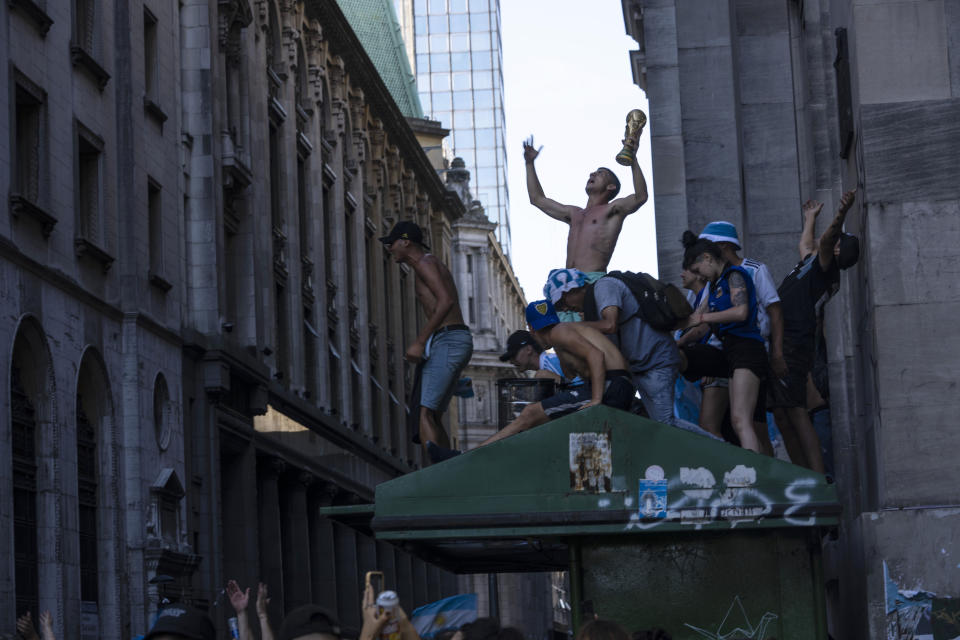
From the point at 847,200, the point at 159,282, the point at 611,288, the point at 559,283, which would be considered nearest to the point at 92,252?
the point at 159,282

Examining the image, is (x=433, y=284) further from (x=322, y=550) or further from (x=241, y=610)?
(x=322, y=550)

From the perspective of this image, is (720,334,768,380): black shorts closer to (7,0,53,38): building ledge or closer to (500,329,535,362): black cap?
(500,329,535,362): black cap

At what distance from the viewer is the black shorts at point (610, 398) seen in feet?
35.8

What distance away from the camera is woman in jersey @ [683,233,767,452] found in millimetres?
11039

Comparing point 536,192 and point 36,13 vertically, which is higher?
point 36,13

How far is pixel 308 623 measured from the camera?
625 cm

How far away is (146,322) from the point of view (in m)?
31.8

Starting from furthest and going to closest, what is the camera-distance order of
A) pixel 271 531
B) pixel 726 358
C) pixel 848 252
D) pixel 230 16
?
pixel 271 531
pixel 230 16
pixel 726 358
pixel 848 252

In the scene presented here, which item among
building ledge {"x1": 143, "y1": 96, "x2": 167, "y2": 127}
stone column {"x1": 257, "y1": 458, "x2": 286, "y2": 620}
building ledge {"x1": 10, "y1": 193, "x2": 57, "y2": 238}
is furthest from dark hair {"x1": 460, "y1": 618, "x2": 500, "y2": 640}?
stone column {"x1": 257, "y1": 458, "x2": 286, "y2": 620}

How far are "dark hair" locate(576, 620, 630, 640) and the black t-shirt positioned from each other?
5881 millimetres

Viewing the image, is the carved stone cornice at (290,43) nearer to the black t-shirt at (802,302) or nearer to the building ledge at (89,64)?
the building ledge at (89,64)

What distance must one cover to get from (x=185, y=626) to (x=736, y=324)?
5578 mm

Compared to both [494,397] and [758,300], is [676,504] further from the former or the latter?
[494,397]

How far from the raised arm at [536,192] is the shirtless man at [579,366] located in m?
3.75
